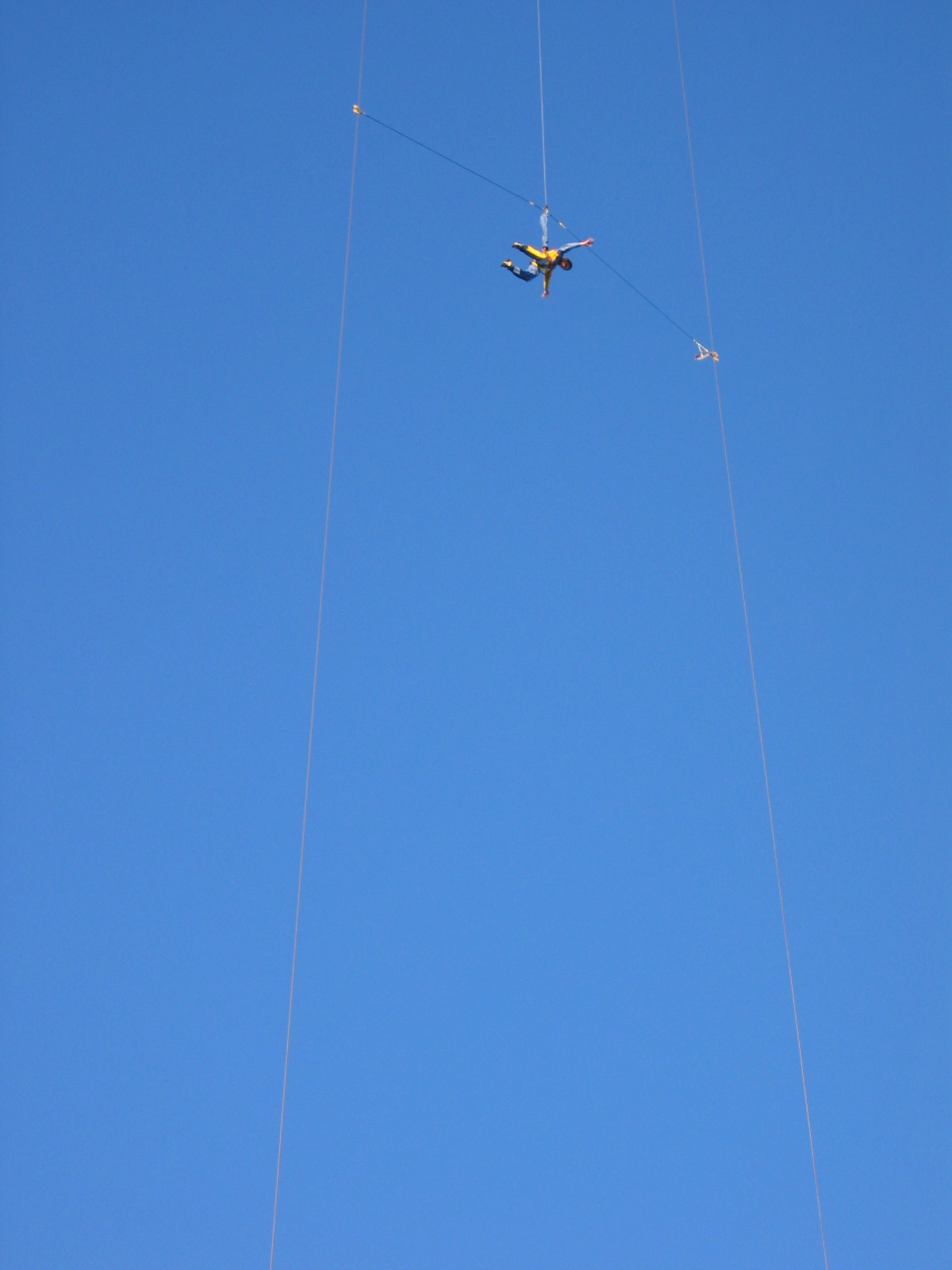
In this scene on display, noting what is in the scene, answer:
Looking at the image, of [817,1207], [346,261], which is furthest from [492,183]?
[817,1207]

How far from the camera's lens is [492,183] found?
9.80 meters

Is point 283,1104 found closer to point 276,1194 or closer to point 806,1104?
point 276,1194

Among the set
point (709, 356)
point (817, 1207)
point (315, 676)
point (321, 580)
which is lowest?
point (817, 1207)

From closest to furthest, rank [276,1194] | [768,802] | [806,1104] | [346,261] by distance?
[276,1194], [806,1104], [768,802], [346,261]

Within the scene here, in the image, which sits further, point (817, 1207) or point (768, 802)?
point (768, 802)

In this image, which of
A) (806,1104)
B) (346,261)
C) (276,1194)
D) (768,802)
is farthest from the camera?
(346,261)

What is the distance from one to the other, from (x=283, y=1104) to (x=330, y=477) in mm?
3717

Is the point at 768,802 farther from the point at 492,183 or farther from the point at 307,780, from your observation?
the point at 492,183

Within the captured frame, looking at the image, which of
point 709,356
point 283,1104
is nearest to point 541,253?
point 709,356

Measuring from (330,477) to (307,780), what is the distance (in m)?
1.93

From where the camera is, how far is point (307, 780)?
8.72 meters

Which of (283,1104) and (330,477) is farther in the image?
(330,477)

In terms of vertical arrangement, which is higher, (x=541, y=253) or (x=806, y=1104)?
(x=541, y=253)

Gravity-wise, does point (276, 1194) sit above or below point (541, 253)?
below
